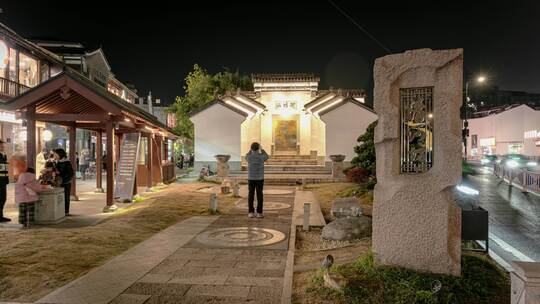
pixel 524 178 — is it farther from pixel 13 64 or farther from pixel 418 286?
pixel 13 64

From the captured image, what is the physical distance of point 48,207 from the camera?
10102mm

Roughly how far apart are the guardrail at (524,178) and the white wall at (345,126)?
8.78 m

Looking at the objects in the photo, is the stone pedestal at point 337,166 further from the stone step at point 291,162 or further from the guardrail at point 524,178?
the guardrail at point 524,178

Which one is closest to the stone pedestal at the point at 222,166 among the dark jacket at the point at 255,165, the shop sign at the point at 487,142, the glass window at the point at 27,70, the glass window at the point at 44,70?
the dark jacket at the point at 255,165

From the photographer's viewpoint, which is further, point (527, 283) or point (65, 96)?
point (65, 96)

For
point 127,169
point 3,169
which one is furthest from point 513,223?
point 3,169

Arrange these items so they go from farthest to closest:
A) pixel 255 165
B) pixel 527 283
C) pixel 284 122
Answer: pixel 284 122
pixel 255 165
pixel 527 283

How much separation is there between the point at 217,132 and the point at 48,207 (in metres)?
17.4

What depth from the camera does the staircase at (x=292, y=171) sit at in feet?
73.6

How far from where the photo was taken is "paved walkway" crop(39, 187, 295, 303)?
16.9ft

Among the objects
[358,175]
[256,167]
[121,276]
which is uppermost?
[256,167]

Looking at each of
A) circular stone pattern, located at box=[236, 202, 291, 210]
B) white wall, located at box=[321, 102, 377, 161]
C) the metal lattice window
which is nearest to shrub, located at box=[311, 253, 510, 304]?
the metal lattice window

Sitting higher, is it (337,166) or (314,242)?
(337,166)

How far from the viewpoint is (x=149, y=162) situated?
18719mm
